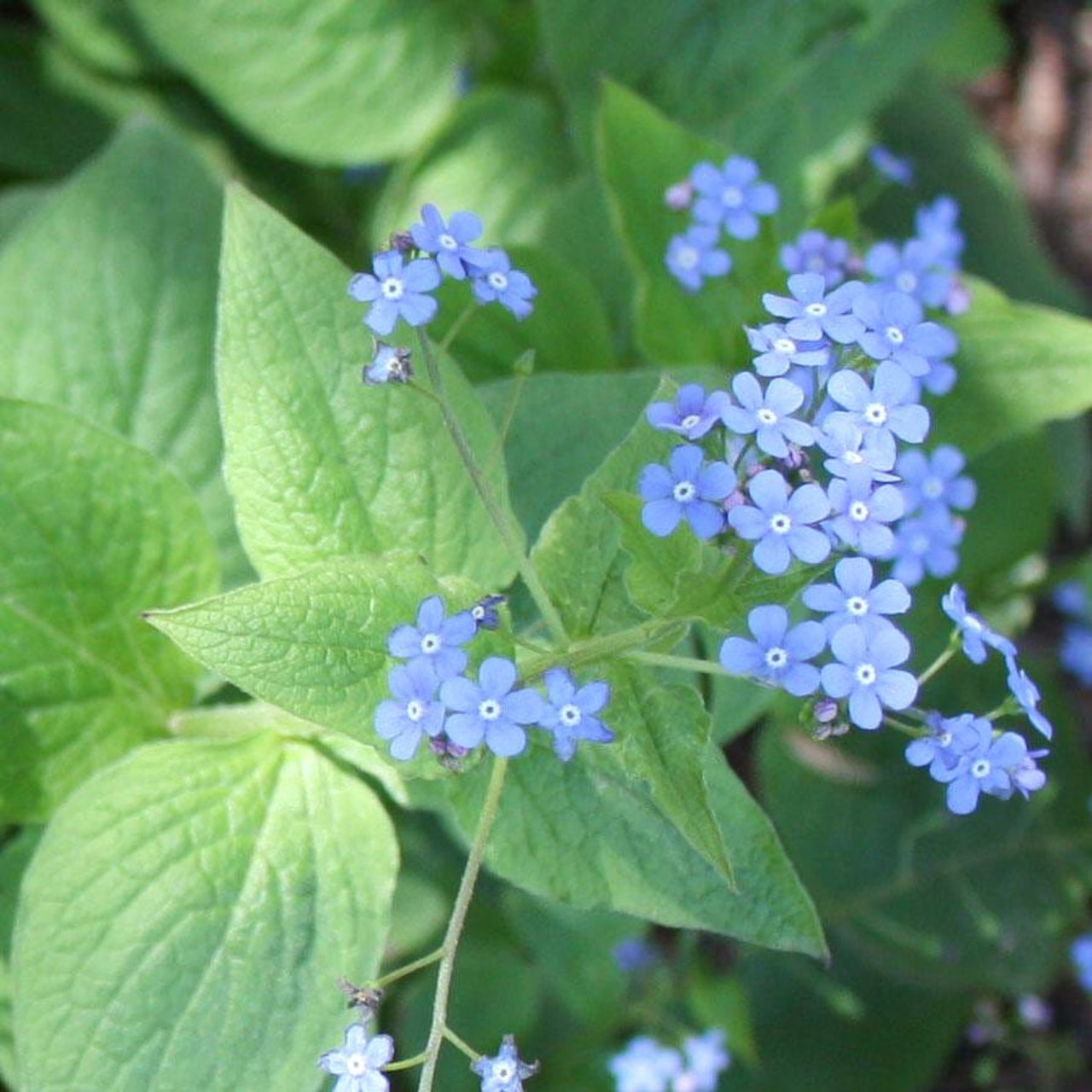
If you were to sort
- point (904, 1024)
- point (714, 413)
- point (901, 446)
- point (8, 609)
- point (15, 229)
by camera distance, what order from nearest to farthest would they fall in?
point (714, 413), point (8, 609), point (901, 446), point (15, 229), point (904, 1024)

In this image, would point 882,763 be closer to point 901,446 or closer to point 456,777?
point 901,446

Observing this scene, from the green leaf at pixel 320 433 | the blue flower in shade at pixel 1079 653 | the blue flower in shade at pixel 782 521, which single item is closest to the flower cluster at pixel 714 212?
the green leaf at pixel 320 433

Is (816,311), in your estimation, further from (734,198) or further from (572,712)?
(734,198)

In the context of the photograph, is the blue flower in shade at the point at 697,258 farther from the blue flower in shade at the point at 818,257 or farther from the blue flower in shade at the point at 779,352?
the blue flower in shade at the point at 779,352

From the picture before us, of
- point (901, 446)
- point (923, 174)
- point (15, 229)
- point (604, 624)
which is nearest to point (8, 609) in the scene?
point (604, 624)

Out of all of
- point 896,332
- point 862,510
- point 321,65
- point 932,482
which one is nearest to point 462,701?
point 862,510

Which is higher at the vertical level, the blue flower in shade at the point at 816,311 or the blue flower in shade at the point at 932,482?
the blue flower in shade at the point at 816,311
